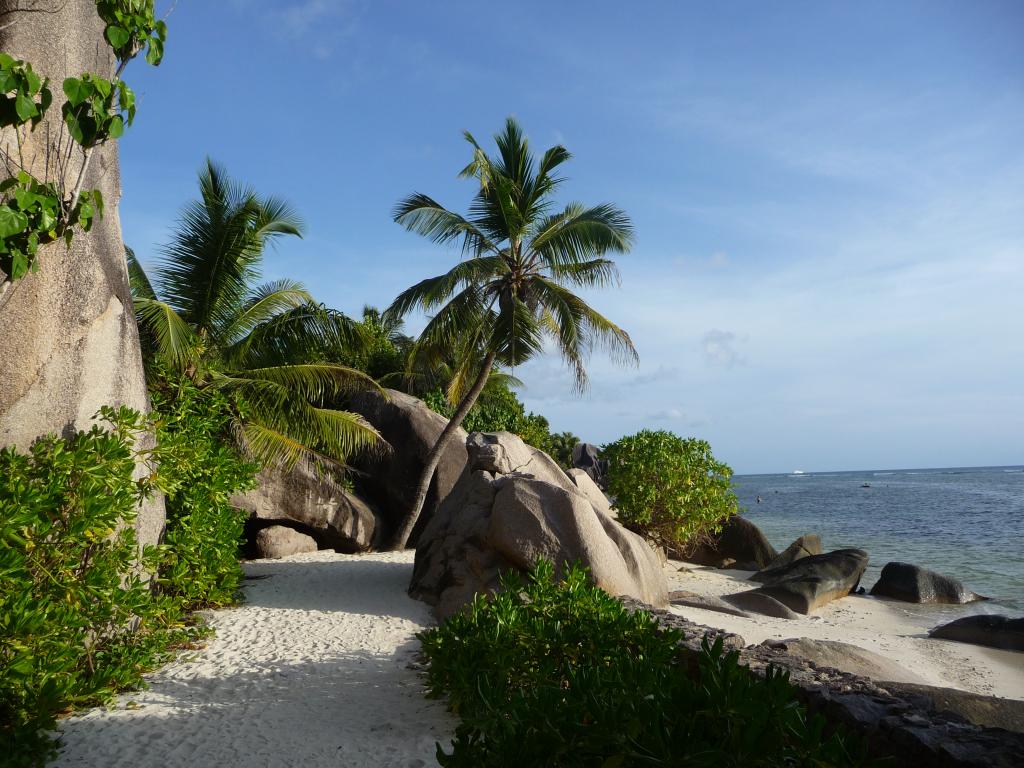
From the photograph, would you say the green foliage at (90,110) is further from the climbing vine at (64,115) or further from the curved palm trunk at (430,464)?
the curved palm trunk at (430,464)

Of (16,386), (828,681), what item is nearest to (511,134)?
(16,386)

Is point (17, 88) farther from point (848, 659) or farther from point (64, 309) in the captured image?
point (848, 659)

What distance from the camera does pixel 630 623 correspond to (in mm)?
5613

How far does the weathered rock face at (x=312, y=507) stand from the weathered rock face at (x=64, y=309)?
6.54 m

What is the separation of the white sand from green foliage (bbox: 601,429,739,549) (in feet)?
4.60

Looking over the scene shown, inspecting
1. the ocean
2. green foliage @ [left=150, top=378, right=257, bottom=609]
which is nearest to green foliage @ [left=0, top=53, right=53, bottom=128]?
green foliage @ [left=150, top=378, right=257, bottom=609]

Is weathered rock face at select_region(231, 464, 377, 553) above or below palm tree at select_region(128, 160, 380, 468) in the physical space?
below

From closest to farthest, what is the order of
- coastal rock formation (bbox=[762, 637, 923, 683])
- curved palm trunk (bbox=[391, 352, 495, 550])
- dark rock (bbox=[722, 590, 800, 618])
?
1. coastal rock formation (bbox=[762, 637, 923, 683])
2. dark rock (bbox=[722, 590, 800, 618])
3. curved palm trunk (bbox=[391, 352, 495, 550])

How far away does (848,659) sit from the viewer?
8.66 m

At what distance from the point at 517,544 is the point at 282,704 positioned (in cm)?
390

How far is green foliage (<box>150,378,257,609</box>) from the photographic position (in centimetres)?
787

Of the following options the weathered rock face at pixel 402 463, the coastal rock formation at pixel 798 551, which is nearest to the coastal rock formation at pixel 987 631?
the coastal rock formation at pixel 798 551

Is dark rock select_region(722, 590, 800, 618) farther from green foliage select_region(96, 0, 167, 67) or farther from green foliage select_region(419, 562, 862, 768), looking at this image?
green foliage select_region(96, 0, 167, 67)

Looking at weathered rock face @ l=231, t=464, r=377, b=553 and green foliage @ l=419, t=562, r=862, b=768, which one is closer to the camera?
green foliage @ l=419, t=562, r=862, b=768
